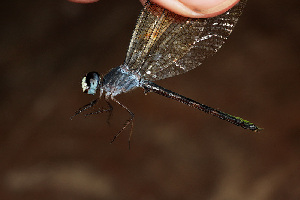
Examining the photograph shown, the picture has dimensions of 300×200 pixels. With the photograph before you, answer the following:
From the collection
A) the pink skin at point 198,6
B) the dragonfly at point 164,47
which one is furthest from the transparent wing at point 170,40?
the pink skin at point 198,6

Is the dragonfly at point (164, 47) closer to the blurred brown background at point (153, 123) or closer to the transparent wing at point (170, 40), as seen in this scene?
the transparent wing at point (170, 40)

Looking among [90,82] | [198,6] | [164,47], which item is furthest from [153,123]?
[198,6]

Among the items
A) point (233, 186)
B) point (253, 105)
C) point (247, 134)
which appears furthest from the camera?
point (253, 105)

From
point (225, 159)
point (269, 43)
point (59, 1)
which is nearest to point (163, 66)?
point (225, 159)

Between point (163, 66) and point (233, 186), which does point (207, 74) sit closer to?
point (233, 186)

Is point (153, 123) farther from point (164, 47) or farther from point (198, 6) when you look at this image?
point (198, 6)

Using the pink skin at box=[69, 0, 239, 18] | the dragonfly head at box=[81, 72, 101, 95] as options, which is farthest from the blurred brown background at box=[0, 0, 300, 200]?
the pink skin at box=[69, 0, 239, 18]

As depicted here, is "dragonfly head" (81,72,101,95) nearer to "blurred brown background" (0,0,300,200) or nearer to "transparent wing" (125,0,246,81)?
"transparent wing" (125,0,246,81)
